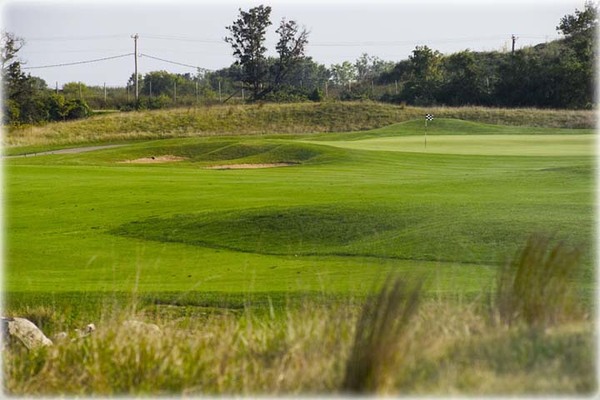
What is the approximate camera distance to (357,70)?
9450cm

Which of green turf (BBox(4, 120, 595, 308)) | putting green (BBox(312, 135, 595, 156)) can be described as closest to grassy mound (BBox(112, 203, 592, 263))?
green turf (BBox(4, 120, 595, 308))

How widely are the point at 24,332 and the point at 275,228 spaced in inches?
269

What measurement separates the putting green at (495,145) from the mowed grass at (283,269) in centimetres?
184

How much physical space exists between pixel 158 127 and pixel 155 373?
5057 cm

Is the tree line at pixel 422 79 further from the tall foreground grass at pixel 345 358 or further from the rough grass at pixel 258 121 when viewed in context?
the tall foreground grass at pixel 345 358

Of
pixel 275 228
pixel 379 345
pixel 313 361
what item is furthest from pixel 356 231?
pixel 379 345

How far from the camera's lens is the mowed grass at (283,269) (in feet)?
15.9

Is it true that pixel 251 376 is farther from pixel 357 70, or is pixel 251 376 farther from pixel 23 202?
pixel 357 70

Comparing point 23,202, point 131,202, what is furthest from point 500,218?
point 23,202

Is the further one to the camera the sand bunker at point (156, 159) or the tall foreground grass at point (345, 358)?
the sand bunker at point (156, 159)

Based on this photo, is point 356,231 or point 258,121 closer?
point 356,231

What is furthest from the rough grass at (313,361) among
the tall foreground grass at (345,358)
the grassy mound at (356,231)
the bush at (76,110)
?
the bush at (76,110)

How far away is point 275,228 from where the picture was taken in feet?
48.4

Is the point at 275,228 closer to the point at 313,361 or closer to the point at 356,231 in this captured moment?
the point at 356,231
